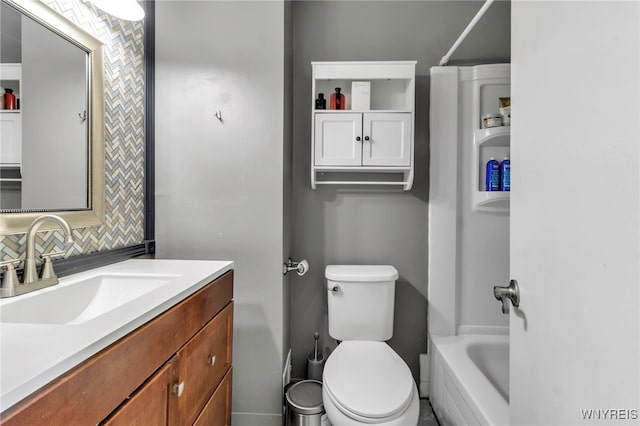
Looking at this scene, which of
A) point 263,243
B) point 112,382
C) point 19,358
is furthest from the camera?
point 263,243

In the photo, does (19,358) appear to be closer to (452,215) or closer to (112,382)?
(112,382)

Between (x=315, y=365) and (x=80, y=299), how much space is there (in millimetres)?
1272

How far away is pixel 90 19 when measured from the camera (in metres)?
1.15

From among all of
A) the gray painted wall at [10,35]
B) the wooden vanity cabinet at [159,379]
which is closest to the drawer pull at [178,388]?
the wooden vanity cabinet at [159,379]

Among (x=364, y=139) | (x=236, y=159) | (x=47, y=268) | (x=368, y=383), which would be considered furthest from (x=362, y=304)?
(x=47, y=268)

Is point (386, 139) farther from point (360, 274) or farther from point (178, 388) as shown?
point (178, 388)

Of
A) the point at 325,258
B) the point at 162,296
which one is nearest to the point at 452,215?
the point at 325,258

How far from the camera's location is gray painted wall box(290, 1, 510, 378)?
6.06 feet

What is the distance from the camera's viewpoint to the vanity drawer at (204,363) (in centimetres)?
83

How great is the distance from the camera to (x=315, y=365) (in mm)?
1777

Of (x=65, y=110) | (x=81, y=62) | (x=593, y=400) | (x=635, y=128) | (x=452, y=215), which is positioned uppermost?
(x=81, y=62)

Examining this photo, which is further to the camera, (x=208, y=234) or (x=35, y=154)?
(x=208, y=234)

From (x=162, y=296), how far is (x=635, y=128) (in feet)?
3.28

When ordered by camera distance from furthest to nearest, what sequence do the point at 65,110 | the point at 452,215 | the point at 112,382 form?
the point at 452,215 → the point at 65,110 → the point at 112,382
